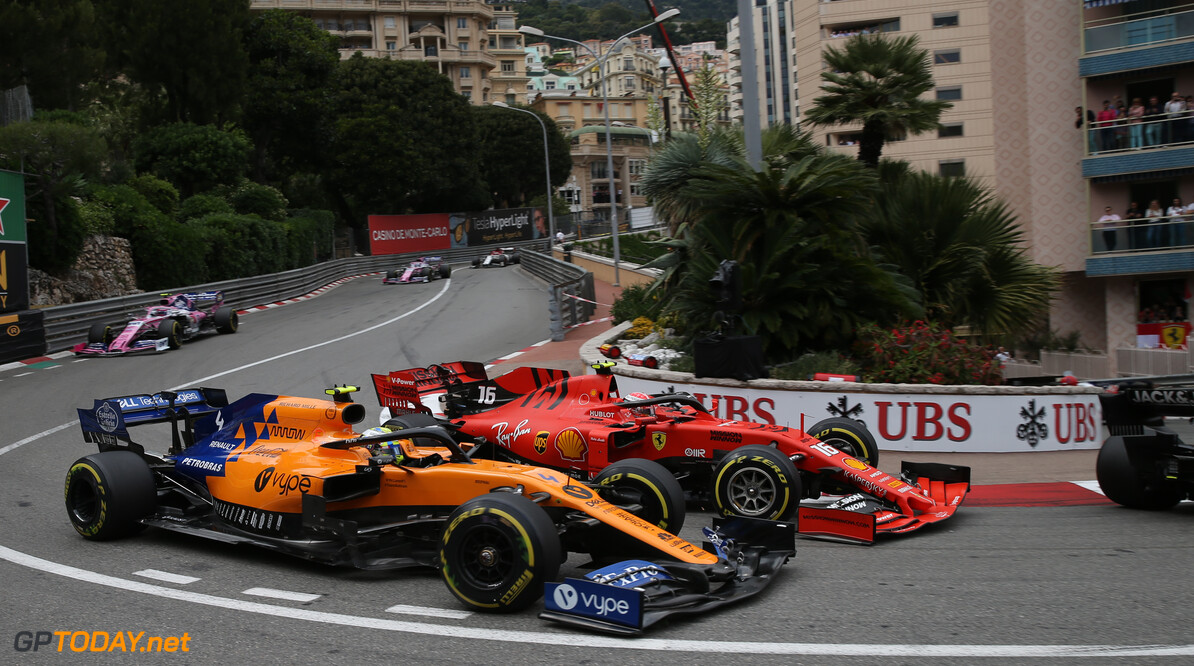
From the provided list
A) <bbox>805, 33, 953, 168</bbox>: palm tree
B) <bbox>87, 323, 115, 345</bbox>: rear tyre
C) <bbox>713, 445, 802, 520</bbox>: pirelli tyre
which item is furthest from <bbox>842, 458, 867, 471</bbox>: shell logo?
<bbox>87, 323, 115, 345</bbox>: rear tyre

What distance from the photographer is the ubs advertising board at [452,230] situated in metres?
60.6

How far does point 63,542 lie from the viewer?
775cm

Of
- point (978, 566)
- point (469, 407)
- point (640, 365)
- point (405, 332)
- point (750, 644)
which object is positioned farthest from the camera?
point (405, 332)

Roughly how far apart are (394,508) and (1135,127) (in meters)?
23.4

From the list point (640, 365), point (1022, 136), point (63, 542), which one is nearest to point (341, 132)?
point (1022, 136)

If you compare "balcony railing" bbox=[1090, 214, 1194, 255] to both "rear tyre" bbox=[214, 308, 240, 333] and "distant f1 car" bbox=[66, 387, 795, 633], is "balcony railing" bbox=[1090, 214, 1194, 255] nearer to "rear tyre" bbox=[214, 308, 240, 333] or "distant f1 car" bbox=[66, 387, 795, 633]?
"distant f1 car" bbox=[66, 387, 795, 633]

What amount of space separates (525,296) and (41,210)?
615 inches

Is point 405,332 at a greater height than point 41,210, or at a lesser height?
lesser

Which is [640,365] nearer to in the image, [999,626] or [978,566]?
[978,566]

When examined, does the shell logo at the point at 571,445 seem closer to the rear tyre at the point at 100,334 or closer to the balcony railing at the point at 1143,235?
the rear tyre at the point at 100,334

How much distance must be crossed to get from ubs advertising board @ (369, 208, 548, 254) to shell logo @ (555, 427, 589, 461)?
5275 cm

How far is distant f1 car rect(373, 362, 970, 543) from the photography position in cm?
766

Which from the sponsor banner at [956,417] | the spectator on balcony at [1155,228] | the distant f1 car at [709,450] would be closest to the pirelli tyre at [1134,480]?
the distant f1 car at [709,450]

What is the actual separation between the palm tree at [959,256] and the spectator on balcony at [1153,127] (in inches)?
464
